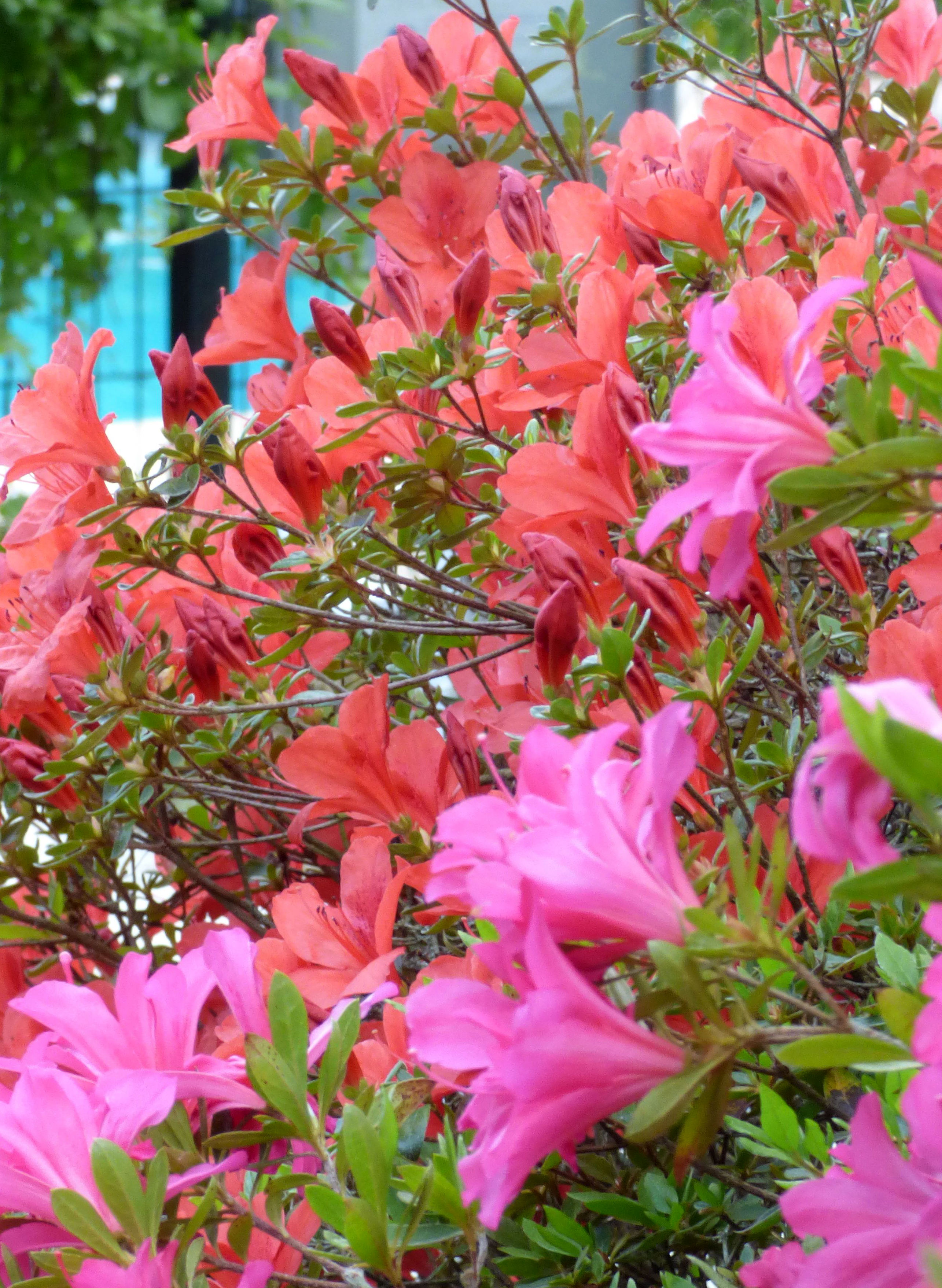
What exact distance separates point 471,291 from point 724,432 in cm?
39

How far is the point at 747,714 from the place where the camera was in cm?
88

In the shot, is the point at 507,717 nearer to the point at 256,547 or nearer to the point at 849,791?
the point at 256,547

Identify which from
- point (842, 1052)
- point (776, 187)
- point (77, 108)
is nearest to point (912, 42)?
point (776, 187)

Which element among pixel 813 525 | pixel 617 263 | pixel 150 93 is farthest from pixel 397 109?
pixel 150 93

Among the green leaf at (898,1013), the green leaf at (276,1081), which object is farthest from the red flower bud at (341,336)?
the green leaf at (898,1013)

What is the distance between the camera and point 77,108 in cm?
445

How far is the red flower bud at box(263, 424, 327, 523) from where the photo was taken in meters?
0.77

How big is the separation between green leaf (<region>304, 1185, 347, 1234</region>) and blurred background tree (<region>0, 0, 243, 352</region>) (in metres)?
4.29

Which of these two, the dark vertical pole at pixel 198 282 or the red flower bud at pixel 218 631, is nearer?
the red flower bud at pixel 218 631

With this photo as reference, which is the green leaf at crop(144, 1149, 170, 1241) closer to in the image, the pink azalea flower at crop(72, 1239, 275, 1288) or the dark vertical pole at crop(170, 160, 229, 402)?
the pink azalea flower at crop(72, 1239, 275, 1288)

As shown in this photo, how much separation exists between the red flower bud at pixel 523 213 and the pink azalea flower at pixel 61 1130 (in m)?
0.57

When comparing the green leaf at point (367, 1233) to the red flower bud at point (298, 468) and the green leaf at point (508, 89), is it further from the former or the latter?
the green leaf at point (508, 89)

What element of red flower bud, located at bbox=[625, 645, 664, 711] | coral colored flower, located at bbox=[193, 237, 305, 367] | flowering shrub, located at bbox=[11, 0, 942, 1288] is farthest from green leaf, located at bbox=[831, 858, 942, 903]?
coral colored flower, located at bbox=[193, 237, 305, 367]

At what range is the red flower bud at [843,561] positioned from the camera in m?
0.69
